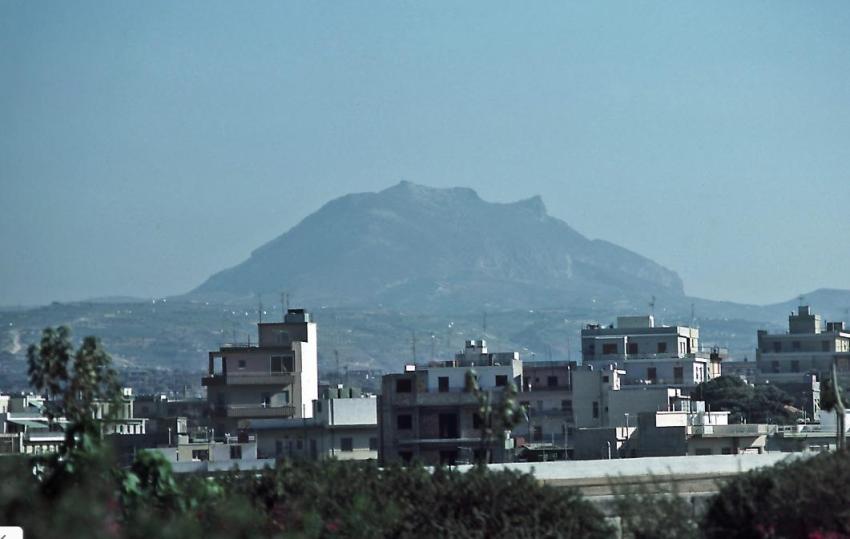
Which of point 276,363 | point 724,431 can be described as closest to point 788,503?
point 724,431

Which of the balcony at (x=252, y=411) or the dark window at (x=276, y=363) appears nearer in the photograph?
the balcony at (x=252, y=411)

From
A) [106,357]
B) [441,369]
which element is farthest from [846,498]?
[441,369]

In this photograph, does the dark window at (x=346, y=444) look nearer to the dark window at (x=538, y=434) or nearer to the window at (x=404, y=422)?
the window at (x=404, y=422)

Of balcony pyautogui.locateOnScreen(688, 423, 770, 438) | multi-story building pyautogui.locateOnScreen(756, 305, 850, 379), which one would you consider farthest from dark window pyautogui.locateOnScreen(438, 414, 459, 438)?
multi-story building pyautogui.locateOnScreen(756, 305, 850, 379)

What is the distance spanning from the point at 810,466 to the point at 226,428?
67209 mm

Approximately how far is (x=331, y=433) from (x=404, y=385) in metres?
3.62

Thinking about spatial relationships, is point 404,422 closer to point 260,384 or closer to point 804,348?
point 260,384

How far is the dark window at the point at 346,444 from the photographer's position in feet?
225

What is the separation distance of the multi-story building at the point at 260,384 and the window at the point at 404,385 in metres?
11.5

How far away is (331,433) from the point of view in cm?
6900

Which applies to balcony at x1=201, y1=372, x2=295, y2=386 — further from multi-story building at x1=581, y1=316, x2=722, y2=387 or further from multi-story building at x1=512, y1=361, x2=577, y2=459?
multi-story building at x1=581, y1=316, x2=722, y2=387

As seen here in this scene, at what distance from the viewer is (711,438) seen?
61.8m

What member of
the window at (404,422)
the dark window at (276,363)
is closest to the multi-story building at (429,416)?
the window at (404,422)

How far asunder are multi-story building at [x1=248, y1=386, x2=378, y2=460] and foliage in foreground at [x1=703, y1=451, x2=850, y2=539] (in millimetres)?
49014
